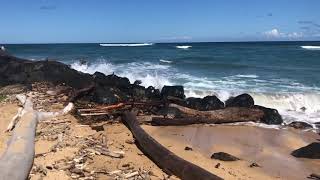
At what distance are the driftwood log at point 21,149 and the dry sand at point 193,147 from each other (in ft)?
0.87

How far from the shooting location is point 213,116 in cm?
1378

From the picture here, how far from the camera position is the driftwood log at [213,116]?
42.8ft

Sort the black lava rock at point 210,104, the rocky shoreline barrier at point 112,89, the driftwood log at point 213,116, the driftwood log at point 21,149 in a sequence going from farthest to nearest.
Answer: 1. the black lava rock at point 210,104
2. the rocky shoreline barrier at point 112,89
3. the driftwood log at point 213,116
4. the driftwood log at point 21,149

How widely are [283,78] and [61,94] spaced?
52.4 ft

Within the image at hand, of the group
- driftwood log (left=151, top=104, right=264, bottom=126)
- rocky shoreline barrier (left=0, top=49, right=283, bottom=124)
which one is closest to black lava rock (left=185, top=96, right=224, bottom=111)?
rocky shoreline barrier (left=0, top=49, right=283, bottom=124)

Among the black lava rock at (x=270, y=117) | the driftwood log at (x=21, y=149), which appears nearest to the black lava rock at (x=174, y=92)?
the black lava rock at (x=270, y=117)

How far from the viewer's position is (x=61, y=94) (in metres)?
16.5

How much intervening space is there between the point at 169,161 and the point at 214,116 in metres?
5.58

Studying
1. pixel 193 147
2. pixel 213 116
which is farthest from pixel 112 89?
pixel 193 147

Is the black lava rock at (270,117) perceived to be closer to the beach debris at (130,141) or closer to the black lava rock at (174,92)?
A: the black lava rock at (174,92)

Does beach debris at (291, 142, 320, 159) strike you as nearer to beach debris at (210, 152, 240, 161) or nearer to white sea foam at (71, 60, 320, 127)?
beach debris at (210, 152, 240, 161)

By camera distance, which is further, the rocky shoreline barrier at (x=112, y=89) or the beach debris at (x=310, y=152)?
the rocky shoreline barrier at (x=112, y=89)

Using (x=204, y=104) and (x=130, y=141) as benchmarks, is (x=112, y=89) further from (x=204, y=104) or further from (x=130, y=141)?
(x=130, y=141)

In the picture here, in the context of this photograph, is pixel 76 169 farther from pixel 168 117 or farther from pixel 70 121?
pixel 168 117
